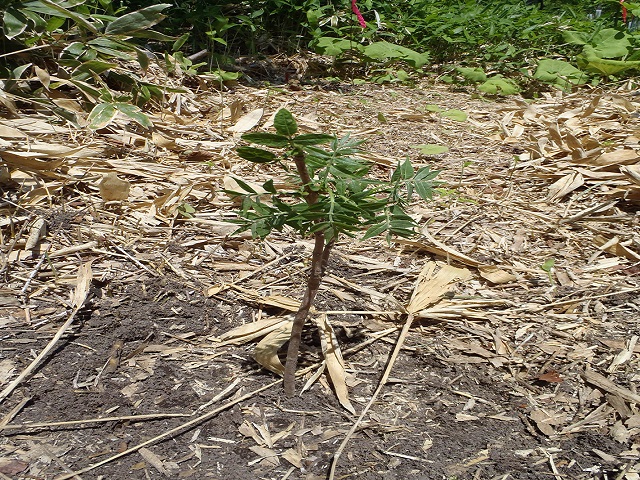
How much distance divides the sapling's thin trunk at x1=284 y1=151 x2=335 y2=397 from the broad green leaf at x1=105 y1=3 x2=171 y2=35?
2.29 metres

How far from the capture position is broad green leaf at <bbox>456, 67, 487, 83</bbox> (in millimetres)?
5520

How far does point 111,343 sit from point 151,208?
0.90 meters

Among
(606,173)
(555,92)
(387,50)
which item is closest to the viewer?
(606,173)

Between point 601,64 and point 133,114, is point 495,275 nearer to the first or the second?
point 133,114

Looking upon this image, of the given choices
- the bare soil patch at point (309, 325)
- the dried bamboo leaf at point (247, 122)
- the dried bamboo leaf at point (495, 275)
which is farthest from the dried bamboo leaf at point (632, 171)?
the dried bamboo leaf at point (247, 122)

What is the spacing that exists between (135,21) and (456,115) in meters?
2.08

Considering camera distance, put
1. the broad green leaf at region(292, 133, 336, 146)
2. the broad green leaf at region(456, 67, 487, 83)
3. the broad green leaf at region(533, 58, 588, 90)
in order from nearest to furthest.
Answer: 1. the broad green leaf at region(292, 133, 336, 146)
2. the broad green leaf at region(533, 58, 588, 90)
3. the broad green leaf at region(456, 67, 487, 83)

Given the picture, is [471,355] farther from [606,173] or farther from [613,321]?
[606,173]

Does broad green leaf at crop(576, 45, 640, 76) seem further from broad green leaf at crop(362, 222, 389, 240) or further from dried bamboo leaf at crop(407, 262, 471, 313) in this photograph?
broad green leaf at crop(362, 222, 389, 240)

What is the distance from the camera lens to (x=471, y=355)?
2.10m

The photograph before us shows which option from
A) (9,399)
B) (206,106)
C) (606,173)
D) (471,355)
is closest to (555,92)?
(606,173)

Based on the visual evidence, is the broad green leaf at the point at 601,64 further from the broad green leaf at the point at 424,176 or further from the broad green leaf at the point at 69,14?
the broad green leaf at the point at 424,176

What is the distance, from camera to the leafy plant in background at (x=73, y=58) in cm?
331

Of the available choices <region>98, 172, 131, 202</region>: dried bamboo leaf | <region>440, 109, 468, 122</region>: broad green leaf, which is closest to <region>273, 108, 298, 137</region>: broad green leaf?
<region>98, 172, 131, 202</region>: dried bamboo leaf
